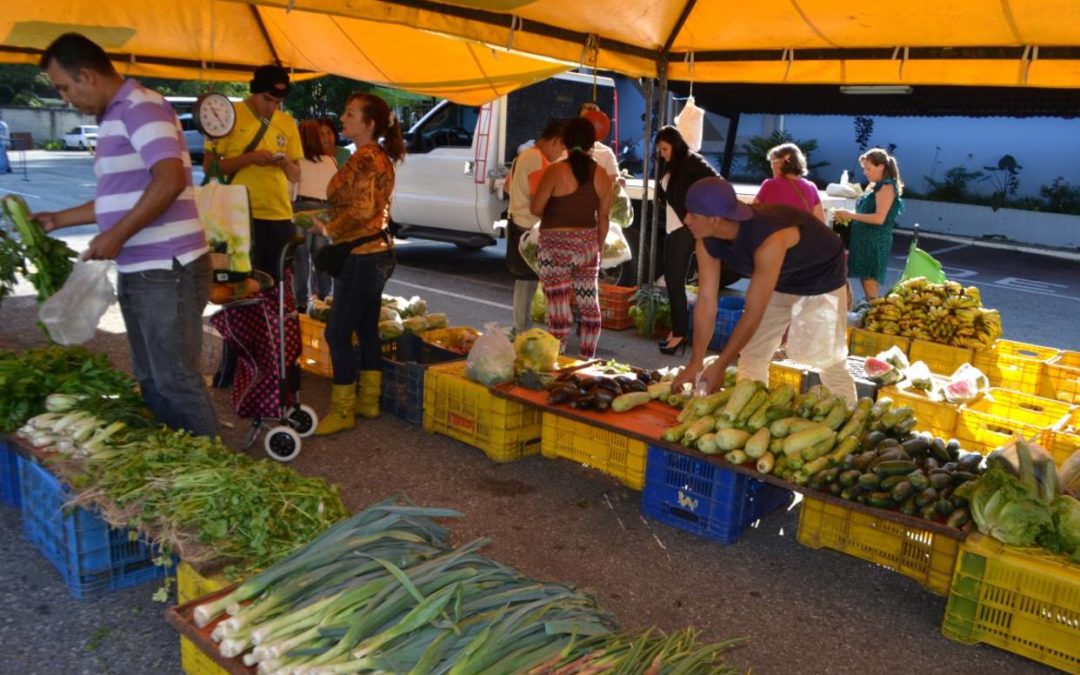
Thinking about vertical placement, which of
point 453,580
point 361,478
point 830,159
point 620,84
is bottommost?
point 361,478

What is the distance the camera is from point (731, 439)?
4.16 metres

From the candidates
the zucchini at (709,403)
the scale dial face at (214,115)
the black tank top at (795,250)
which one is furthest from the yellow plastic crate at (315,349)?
the black tank top at (795,250)

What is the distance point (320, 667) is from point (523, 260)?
548 centimetres

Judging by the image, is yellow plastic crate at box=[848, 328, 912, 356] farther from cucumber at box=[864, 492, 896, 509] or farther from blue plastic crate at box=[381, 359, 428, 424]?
blue plastic crate at box=[381, 359, 428, 424]

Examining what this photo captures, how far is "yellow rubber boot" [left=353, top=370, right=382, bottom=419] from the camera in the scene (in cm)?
581

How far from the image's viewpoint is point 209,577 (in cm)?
281

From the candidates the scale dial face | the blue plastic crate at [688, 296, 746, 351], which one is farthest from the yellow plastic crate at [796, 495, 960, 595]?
the scale dial face

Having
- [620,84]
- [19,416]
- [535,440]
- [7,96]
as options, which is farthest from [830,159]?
[7,96]

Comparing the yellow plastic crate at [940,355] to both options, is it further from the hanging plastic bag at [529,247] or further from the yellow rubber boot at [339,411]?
the yellow rubber boot at [339,411]

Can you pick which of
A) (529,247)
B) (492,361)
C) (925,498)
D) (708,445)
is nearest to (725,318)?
(529,247)

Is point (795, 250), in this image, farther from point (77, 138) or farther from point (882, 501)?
point (77, 138)

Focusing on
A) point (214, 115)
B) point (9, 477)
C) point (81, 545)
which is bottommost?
point (9, 477)

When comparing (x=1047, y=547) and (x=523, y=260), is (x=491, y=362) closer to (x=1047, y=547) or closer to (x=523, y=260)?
(x=523, y=260)

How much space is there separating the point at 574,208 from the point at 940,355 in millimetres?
3190
